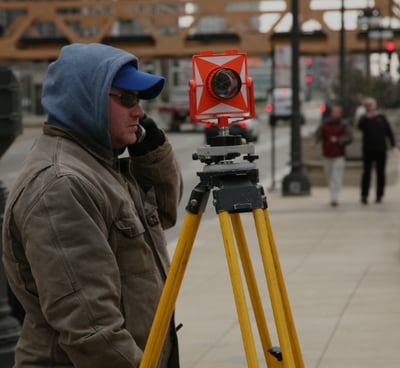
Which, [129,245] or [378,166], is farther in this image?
[378,166]

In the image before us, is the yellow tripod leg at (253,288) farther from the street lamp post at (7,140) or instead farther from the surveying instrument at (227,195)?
the street lamp post at (7,140)

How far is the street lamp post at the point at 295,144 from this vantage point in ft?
76.2

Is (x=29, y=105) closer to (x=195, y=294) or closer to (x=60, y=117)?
(x=195, y=294)

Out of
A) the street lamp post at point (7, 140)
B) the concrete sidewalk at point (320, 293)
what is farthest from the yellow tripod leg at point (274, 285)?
the concrete sidewalk at point (320, 293)

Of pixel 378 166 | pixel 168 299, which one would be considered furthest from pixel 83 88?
pixel 378 166

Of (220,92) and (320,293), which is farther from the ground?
(220,92)

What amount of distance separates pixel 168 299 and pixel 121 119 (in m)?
0.51

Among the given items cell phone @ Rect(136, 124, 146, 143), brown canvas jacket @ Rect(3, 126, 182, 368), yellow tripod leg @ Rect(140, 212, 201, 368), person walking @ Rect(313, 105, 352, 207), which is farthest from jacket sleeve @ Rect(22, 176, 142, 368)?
person walking @ Rect(313, 105, 352, 207)

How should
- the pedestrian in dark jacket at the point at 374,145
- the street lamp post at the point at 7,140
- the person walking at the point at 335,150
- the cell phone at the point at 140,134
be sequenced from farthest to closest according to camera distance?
the pedestrian in dark jacket at the point at 374,145 < the person walking at the point at 335,150 < the street lamp post at the point at 7,140 < the cell phone at the point at 140,134

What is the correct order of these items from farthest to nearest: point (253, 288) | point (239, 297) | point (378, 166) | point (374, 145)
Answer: point (378, 166) < point (374, 145) < point (253, 288) < point (239, 297)

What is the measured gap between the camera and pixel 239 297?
11.4 feet

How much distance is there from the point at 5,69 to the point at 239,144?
13.7 feet

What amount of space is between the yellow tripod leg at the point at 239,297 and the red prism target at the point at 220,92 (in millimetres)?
301

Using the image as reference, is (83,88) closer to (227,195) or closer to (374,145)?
(227,195)
